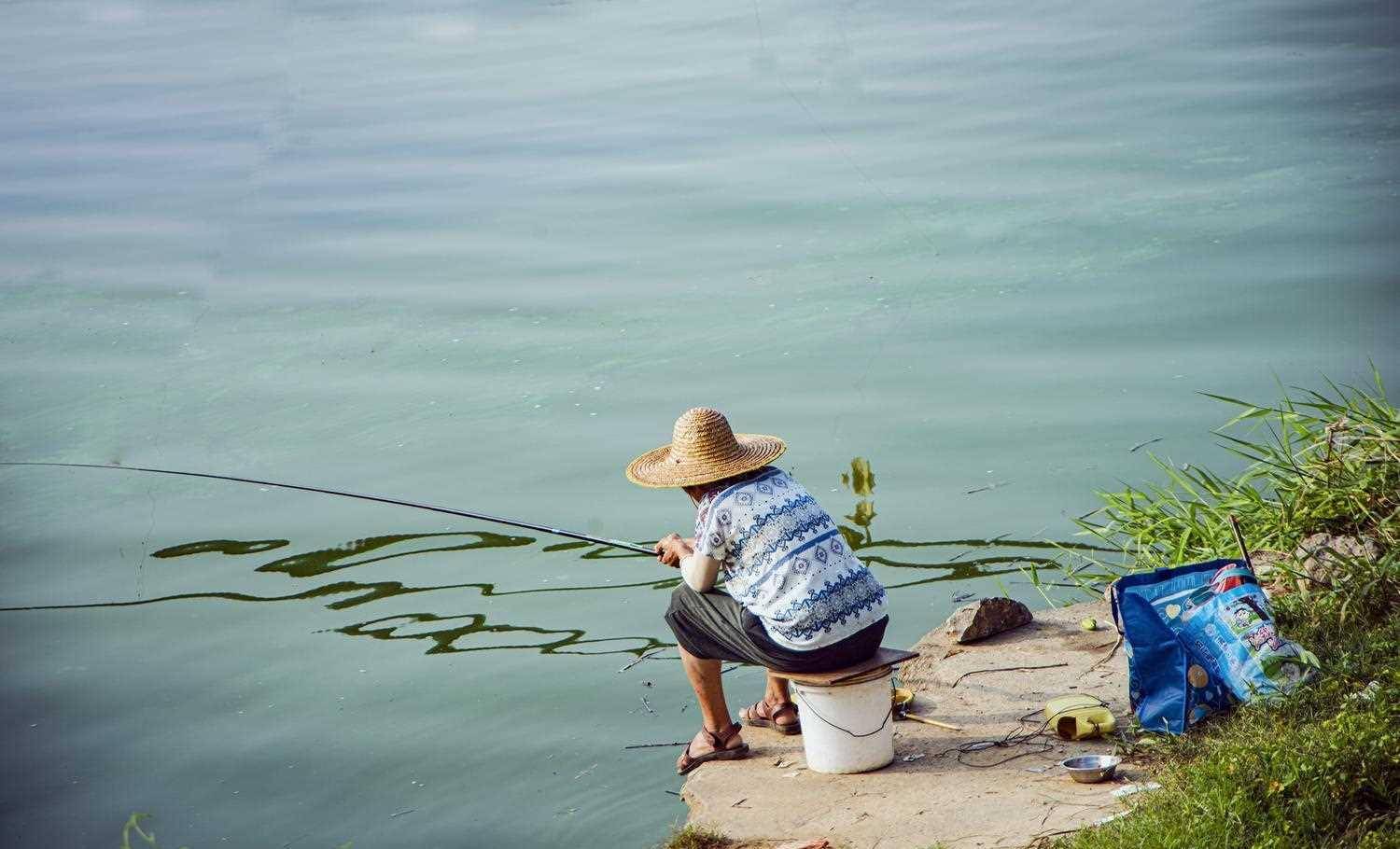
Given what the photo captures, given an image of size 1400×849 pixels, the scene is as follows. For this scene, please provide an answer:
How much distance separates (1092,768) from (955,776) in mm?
405

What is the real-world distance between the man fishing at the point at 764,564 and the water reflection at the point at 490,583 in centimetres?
156

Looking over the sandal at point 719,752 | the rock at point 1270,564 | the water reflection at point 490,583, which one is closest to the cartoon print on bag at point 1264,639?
the rock at point 1270,564

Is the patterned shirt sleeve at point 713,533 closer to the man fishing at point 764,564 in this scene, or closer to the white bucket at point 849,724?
the man fishing at point 764,564

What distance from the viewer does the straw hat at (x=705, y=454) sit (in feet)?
13.2

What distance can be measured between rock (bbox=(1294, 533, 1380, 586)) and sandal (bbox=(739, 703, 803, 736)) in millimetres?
1491

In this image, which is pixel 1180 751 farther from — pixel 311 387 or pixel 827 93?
pixel 827 93

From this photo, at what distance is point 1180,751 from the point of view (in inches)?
144

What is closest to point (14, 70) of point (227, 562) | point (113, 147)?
point (113, 147)

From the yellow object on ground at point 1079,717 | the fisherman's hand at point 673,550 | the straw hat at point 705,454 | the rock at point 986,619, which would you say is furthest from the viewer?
the rock at point 986,619

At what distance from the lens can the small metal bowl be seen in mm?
3611

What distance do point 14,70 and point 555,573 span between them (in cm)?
1198

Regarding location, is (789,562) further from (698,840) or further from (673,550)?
(698,840)

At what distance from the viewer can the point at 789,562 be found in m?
3.95

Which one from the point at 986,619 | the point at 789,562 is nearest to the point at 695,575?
the point at 789,562
